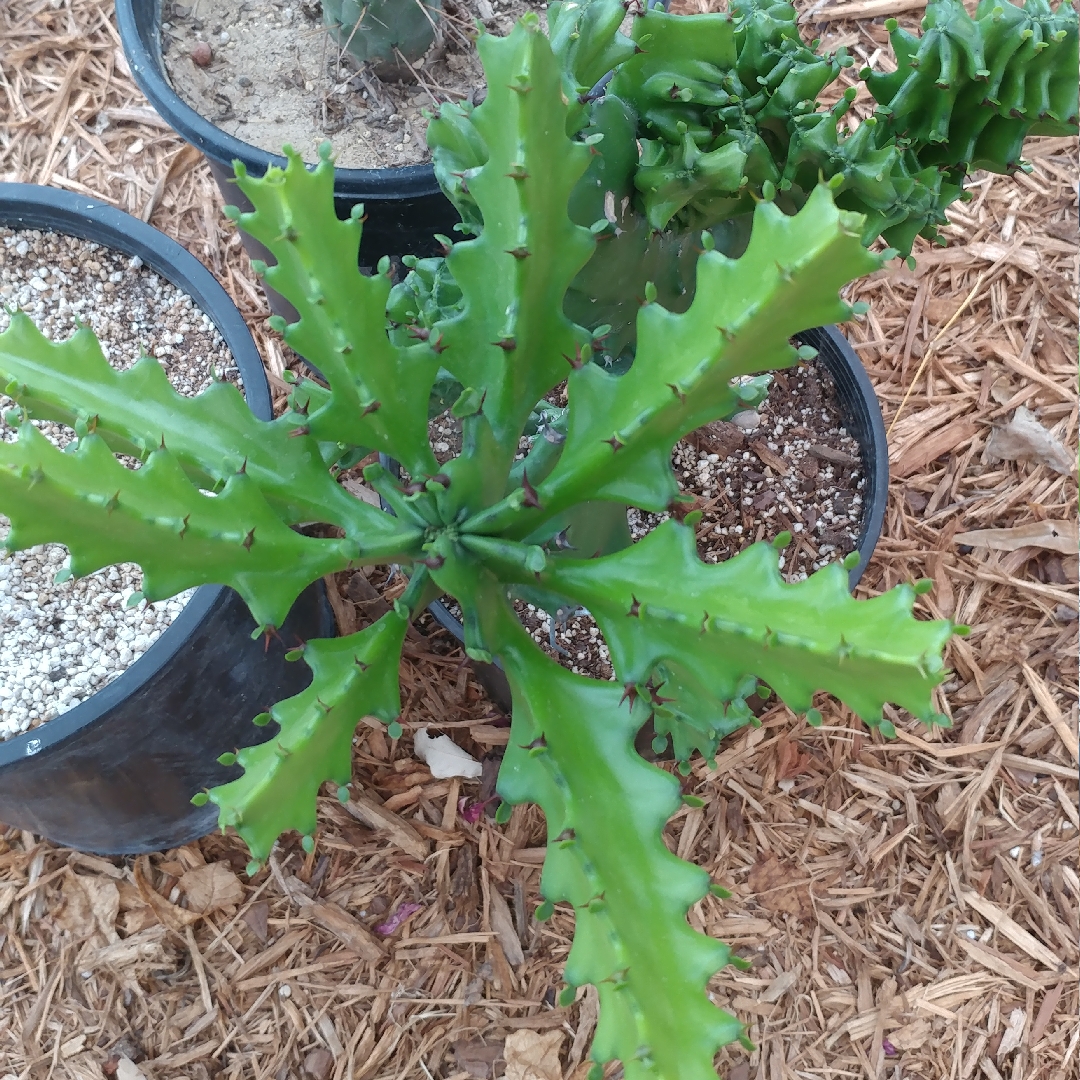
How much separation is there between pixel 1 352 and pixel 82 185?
3.62ft

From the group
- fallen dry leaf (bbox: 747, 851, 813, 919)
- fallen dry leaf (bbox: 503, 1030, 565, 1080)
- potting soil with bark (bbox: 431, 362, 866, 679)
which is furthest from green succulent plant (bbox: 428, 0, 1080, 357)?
fallen dry leaf (bbox: 503, 1030, 565, 1080)

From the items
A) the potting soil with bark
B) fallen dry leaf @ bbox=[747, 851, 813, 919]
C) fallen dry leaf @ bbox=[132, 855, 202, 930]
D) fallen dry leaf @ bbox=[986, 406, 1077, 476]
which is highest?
the potting soil with bark

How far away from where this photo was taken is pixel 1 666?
131 centimetres

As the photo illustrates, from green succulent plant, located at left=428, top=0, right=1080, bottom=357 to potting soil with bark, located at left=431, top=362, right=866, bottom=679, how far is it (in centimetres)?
47

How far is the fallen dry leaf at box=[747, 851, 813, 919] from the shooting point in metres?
1.49

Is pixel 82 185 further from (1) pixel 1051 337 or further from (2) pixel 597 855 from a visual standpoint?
(1) pixel 1051 337

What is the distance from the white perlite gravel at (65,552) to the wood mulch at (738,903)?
236 millimetres

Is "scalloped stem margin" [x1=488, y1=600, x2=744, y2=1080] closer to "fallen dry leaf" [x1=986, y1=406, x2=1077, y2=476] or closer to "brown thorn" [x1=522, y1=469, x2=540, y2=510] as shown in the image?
"brown thorn" [x1=522, y1=469, x2=540, y2=510]

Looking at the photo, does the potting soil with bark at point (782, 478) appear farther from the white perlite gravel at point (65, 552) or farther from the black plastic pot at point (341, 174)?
the white perlite gravel at point (65, 552)

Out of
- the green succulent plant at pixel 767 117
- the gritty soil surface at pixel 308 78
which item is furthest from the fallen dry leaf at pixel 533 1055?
the gritty soil surface at pixel 308 78

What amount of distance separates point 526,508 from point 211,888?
94 centimetres

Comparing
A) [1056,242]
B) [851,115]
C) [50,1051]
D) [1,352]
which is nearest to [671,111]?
[1,352]

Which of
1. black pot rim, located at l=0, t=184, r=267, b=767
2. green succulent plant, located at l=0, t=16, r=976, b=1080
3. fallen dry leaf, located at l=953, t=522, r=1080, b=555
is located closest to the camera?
green succulent plant, located at l=0, t=16, r=976, b=1080

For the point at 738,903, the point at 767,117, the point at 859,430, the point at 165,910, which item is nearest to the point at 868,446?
the point at 859,430
